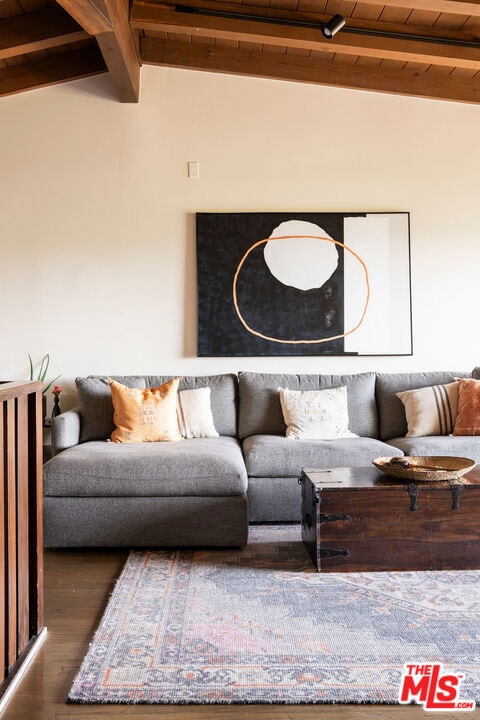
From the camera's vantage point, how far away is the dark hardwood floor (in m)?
1.72

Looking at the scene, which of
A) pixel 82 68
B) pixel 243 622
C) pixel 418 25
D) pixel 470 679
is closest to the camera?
pixel 470 679

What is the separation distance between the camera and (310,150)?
4488 millimetres

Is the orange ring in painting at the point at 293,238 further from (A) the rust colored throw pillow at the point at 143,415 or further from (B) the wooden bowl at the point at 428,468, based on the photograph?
(B) the wooden bowl at the point at 428,468

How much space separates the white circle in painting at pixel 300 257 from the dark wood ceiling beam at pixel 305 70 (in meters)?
1.05

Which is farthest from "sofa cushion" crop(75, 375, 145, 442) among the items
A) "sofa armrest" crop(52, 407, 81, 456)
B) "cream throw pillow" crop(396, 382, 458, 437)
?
"cream throw pillow" crop(396, 382, 458, 437)

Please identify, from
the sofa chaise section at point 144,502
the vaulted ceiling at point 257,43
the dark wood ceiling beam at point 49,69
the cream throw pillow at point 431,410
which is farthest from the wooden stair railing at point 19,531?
the dark wood ceiling beam at point 49,69

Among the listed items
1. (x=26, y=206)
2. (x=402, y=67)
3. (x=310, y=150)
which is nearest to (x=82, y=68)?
(x=26, y=206)

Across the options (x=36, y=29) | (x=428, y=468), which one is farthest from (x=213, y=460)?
(x=36, y=29)

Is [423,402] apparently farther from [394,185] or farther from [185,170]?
[185,170]

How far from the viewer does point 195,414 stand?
3994 millimetres

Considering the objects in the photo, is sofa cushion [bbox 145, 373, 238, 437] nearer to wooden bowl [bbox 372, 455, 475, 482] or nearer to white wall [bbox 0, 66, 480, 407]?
white wall [bbox 0, 66, 480, 407]

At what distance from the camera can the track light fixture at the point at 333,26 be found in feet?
11.8

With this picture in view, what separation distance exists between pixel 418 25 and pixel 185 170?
176cm

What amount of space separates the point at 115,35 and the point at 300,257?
6.00 feet
